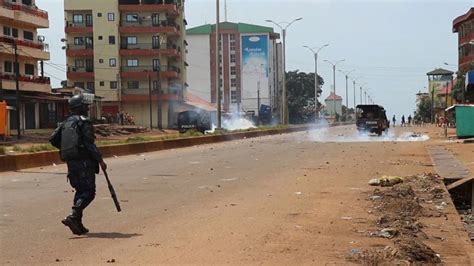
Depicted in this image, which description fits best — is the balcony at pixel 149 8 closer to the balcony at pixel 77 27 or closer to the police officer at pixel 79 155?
the balcony at pixel 77 27

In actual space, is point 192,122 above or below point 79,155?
below

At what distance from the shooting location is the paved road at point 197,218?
746cm

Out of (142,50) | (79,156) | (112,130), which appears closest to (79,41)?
(142,50)

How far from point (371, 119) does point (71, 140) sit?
45.0 m

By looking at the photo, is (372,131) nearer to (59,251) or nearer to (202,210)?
(202,210)

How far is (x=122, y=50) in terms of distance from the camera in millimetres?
82438

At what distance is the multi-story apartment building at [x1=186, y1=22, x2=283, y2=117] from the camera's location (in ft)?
433

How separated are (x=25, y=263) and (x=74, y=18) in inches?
3156

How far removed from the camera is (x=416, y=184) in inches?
611

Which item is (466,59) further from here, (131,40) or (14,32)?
(14,32)

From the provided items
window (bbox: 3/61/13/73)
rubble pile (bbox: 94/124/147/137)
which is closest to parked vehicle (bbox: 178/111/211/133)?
rubble pile (bbox: 94/124/147/137)

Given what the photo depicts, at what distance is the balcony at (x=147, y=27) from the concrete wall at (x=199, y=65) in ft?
161

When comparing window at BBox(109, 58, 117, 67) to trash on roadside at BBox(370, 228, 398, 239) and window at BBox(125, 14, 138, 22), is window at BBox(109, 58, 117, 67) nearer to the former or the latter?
window at BBox(125, 14, 138, 22)

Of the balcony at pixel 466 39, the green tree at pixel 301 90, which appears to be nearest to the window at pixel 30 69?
the balcony at pixel 466 39
